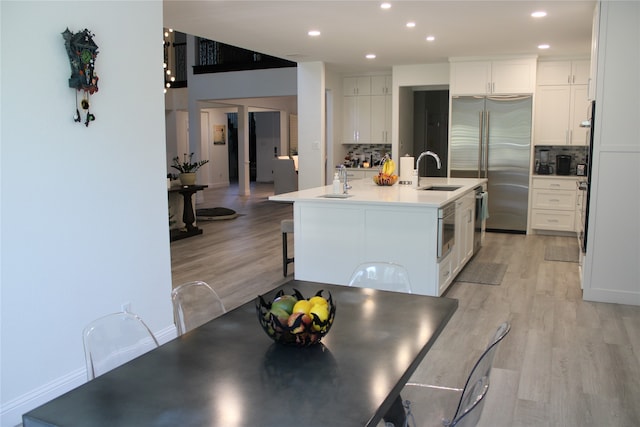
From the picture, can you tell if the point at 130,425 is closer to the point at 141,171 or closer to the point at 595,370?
the point at 141,171

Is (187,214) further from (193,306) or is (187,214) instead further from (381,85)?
(193,306)

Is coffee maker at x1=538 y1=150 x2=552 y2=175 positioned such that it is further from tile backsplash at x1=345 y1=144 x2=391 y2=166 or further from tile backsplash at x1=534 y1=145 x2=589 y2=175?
tile backsplash at x1=345 y1=144 x2=391 y2=166

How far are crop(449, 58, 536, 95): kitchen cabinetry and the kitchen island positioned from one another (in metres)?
3.40

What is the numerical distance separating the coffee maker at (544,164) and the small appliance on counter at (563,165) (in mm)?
159

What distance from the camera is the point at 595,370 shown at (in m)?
3.34

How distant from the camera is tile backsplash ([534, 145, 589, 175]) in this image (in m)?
8.16

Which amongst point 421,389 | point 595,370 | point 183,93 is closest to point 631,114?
point 595,370

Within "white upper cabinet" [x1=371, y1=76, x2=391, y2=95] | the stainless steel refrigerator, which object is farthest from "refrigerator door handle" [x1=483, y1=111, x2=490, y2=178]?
"white upper cabinet" [x1=371, y1=76, x2=391, y2=95]

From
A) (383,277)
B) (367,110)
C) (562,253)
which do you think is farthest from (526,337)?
(367,110)

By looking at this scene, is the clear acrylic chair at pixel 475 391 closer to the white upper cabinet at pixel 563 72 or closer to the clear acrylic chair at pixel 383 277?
the clear acrylic chair at pixel 383 277

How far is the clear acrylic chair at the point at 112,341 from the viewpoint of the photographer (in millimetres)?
1948

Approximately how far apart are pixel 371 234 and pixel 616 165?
210cm

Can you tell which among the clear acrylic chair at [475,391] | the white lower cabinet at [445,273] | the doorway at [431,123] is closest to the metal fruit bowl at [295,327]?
the clear acrylic chair at [475,391]

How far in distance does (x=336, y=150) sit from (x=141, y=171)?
21.2 feet
